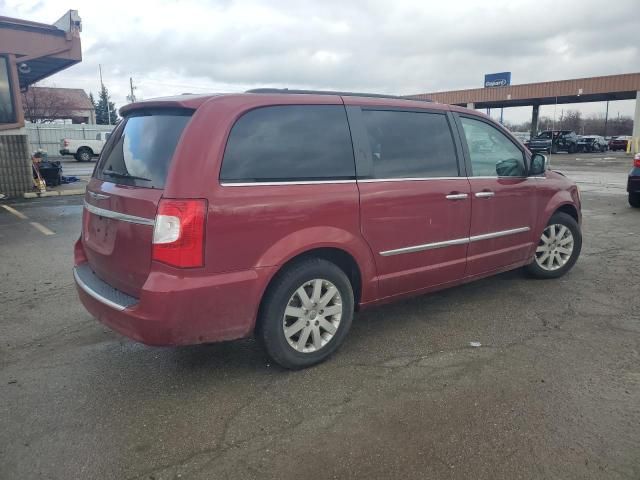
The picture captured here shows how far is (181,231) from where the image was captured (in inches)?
113

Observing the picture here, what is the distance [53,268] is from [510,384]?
17.0 feet

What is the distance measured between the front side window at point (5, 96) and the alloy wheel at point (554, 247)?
12205 mm

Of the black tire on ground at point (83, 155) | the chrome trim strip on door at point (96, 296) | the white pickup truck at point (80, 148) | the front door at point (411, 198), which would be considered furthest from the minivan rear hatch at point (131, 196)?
the black tire on ground at point (83, 155)

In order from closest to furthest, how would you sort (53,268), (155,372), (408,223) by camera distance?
1. (155,372)
2. (408,223)
3. (53,268)

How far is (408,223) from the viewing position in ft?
12.7

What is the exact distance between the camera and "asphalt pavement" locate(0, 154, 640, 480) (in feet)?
8.25

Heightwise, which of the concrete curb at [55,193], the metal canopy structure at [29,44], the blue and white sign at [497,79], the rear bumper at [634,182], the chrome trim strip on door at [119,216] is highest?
the blue and white sign at [497,79]

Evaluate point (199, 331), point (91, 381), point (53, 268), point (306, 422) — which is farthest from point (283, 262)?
point (53, 268)

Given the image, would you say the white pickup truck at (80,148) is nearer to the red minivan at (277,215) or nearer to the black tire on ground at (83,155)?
the black tire on ground at (83,155)

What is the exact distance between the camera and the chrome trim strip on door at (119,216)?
296 centimetres

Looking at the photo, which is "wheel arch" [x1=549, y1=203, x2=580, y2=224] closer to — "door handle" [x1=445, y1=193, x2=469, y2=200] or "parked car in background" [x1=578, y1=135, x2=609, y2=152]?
"door handle" [x1=445, y1=193, x2=469, y2=200]

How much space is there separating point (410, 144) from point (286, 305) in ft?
5.35

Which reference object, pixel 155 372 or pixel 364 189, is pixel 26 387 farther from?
pixel 364 189

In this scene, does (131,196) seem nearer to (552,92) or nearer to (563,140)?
(563,140)
